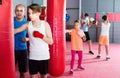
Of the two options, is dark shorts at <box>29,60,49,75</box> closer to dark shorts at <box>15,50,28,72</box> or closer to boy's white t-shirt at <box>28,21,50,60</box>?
boy's white t-shirt at <box>28,21,50,60</box>

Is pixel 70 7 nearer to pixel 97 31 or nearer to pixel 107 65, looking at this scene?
pixel 97 31

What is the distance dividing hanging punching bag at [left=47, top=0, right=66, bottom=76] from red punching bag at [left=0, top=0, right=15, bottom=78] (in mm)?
1148

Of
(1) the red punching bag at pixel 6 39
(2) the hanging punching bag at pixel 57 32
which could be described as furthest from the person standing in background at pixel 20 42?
(1) the red punching bag at pixel 6 39

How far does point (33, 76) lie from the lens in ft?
10.6

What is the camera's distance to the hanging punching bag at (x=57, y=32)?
4.26 m

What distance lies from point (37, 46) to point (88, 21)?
5932 mm

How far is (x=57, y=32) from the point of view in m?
4.32

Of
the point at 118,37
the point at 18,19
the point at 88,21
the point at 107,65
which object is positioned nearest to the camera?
the point at 18,19

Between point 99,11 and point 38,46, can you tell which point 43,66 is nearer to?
point 38,46

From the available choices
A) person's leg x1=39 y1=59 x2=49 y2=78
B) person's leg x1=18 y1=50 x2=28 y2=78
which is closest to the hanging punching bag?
person's leg x1=18 y1=50 x2=28 y2=78

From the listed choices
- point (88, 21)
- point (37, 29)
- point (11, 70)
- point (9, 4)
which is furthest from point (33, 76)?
point (88, 21)

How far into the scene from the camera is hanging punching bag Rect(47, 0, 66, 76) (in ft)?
14.0

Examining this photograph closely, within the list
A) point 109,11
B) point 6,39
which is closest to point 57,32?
point 6,39

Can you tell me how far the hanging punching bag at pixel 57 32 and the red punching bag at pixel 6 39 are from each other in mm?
1148
